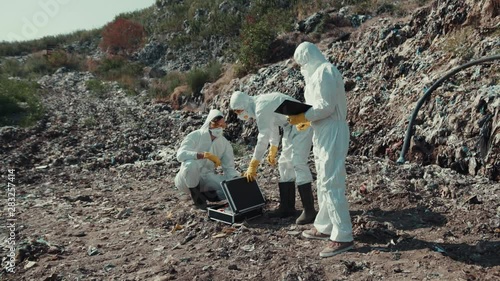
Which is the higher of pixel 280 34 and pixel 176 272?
pixel 280 34

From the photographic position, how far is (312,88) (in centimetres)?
402

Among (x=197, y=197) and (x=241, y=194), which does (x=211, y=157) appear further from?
(x=241, y=194)

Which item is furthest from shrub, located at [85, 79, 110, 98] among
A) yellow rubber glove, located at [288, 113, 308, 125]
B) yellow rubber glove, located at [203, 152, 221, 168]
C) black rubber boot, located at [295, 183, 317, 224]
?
yellow rubber glove, located at [288, 113, 308, 125]

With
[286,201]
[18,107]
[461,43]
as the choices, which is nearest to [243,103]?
[286,201]

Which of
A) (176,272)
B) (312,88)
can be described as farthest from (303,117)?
(176,272)

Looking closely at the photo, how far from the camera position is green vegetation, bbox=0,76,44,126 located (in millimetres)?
12641

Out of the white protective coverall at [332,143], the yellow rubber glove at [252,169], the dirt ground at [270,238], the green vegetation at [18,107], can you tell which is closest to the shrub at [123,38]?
the green vegetation at [18,107]

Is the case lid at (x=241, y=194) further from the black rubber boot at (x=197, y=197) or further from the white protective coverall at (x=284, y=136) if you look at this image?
the black rubber boot at (x=197, y=197)

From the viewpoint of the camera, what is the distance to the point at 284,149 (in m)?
4.80

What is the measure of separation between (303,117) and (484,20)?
588 centimetres

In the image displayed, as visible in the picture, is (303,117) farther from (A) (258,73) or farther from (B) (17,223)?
(A) (258,73)

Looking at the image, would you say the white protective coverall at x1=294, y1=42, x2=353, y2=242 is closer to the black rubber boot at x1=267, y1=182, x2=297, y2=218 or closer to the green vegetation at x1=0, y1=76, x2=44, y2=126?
the black rubber boot at x1=267, y1=182, x2=297, y2=218

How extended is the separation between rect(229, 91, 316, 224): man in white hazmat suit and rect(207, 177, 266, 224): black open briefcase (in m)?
0.14

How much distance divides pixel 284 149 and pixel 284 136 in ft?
0.47
